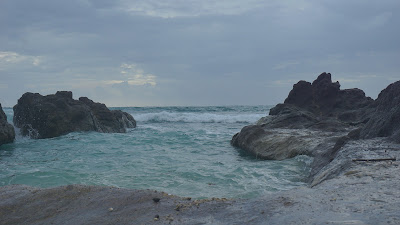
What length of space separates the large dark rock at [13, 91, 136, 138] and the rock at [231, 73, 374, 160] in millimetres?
6755

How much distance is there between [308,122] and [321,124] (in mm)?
983

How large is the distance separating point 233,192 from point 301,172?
1716 millimetres

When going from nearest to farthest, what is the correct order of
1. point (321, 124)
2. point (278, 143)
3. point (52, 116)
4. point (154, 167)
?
point (154, 167)
point (278, 143)
point (321, 124)
point (52, 116)

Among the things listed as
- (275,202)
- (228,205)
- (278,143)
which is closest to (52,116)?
(278,143)

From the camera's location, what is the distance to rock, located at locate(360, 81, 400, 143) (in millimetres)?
5869

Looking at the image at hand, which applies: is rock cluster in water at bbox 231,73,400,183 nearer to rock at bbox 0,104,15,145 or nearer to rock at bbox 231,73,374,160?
rock at bbox 231,73,374,160

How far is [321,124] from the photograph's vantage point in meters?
11.2

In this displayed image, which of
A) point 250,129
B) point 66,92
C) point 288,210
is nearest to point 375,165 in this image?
point 288,210

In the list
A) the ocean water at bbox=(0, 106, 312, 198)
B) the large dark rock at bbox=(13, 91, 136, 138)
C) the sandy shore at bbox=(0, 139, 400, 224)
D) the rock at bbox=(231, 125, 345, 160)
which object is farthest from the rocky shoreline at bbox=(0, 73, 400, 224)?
the large dark rock at bbox=(13, 91, 136, 138)

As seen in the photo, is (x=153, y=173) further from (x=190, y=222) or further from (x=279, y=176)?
(x=190, y=222)

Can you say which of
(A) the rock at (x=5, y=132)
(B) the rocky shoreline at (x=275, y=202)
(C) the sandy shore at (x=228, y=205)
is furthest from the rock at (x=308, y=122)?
(A) the rock at (x=5, y=132)

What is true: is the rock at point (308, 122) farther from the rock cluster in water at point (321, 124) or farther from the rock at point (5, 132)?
the rock at point (5, 132)

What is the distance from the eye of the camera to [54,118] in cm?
1431

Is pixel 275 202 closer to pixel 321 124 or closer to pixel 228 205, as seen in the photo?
pixel 228 205
